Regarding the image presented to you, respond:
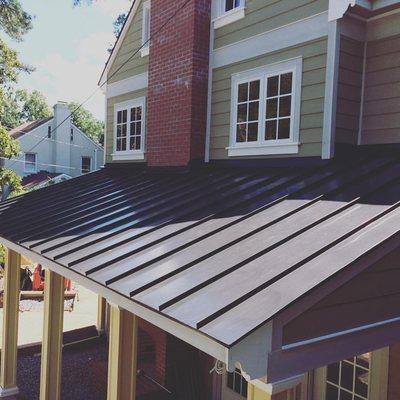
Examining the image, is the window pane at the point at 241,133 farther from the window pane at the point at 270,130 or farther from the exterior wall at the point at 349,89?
the exterior wall at the point at 349,89

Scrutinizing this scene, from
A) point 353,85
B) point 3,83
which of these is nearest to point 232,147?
point 353,85

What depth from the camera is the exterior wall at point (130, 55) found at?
10.8 metres

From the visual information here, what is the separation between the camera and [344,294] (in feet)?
11.9

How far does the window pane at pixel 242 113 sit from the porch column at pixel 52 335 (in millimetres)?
4061

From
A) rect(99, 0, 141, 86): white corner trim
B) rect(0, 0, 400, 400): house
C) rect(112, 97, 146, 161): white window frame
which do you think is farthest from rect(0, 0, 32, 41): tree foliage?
rect(112, 97, 146, 161): white window frame

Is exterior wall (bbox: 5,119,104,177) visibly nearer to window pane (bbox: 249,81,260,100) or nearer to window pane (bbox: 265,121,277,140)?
window pane (bbox: 249,81,260,100)

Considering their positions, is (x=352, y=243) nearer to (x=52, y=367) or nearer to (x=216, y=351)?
(x=216, y=351)

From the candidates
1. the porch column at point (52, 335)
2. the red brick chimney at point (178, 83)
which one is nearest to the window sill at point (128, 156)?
the red brick chimney at point (178, 83)

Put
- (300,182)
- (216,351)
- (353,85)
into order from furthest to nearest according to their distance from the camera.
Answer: (353,85), (300,182), (216,351)

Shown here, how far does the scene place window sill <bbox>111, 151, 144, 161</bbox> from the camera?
10.7 meters

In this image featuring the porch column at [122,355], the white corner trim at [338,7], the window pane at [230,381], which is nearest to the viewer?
the porch column at [122,355]

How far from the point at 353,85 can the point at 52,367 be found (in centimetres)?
615

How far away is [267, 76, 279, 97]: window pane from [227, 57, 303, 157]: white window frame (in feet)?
0.23

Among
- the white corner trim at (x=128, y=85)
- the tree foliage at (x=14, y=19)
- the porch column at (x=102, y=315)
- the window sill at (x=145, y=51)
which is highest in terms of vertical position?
the tree foliage at (x=14, y=19)
